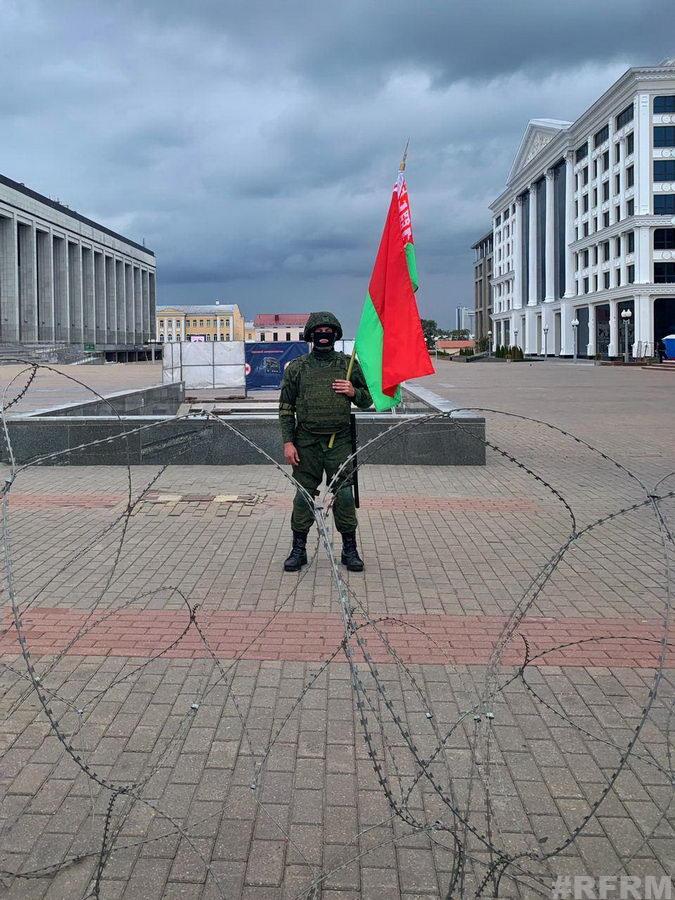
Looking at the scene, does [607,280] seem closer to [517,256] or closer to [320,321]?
[517,256]

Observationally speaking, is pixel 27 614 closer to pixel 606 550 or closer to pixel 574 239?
pixel 606 550

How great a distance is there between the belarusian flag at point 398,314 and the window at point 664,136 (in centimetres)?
6860

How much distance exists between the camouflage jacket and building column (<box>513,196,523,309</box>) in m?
99.8

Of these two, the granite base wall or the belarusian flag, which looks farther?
the granite base wall

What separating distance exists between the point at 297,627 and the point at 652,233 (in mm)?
69486

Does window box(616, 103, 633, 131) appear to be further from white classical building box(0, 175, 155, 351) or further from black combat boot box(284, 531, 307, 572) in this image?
black combat boot box(284, 531, 307, 572)

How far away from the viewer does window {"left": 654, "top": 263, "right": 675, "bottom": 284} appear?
66.8 metres

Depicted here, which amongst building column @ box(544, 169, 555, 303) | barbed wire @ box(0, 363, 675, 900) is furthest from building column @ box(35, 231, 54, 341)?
barbed wire @ box(0, 363, 675, 900)

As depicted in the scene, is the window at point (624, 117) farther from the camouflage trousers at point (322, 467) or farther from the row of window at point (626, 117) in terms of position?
the camouflage trousers at point (322, 467)

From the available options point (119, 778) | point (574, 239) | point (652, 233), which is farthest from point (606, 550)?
point (574, 239)

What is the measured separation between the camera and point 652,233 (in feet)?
219

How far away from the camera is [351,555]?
6.64 metres

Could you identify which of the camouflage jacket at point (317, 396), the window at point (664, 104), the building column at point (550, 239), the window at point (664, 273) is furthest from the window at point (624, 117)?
the camouflage jacket at point (317, 396)

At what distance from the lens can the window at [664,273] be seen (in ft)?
219
